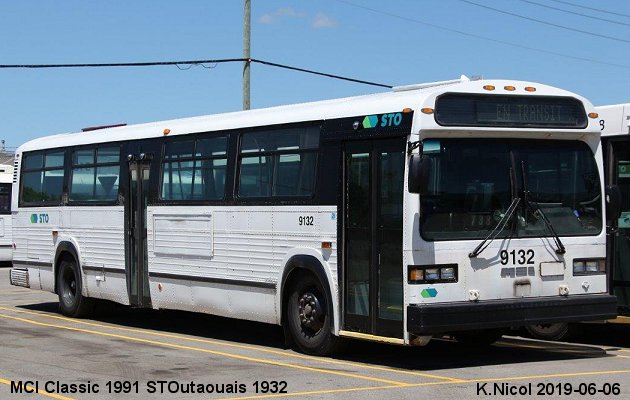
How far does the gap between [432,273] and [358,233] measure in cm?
122

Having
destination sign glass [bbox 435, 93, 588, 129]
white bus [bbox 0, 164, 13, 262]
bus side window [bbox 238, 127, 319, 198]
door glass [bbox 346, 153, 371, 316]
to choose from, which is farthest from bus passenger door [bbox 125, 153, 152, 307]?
white bus [bbox 0, 164, 13, 262]

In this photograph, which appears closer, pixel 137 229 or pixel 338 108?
pixel 338 108

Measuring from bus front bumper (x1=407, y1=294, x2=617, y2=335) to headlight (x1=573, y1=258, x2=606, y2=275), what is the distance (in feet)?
0.87

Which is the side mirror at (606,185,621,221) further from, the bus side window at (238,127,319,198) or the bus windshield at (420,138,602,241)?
the bus side window at (238,127,319,198)

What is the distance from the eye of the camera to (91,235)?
18578mm

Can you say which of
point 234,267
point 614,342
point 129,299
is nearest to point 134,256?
point 129,299

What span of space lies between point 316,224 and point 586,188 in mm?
3036

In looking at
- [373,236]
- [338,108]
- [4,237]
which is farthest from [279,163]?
[4,237]

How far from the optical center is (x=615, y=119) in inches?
560

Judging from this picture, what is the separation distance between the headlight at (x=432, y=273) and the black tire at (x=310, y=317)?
59.5 inches

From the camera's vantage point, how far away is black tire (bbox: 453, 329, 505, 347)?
1410cm

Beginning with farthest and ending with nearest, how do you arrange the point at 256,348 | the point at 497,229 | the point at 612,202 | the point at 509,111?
the point at 256,348 < the point at 612,202 < the point at 509,111 < the point at 497,229

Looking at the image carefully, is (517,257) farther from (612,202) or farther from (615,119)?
(615,119)

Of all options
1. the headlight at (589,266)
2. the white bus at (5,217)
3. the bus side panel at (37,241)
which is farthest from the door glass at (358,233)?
the white bus at (5,217)
